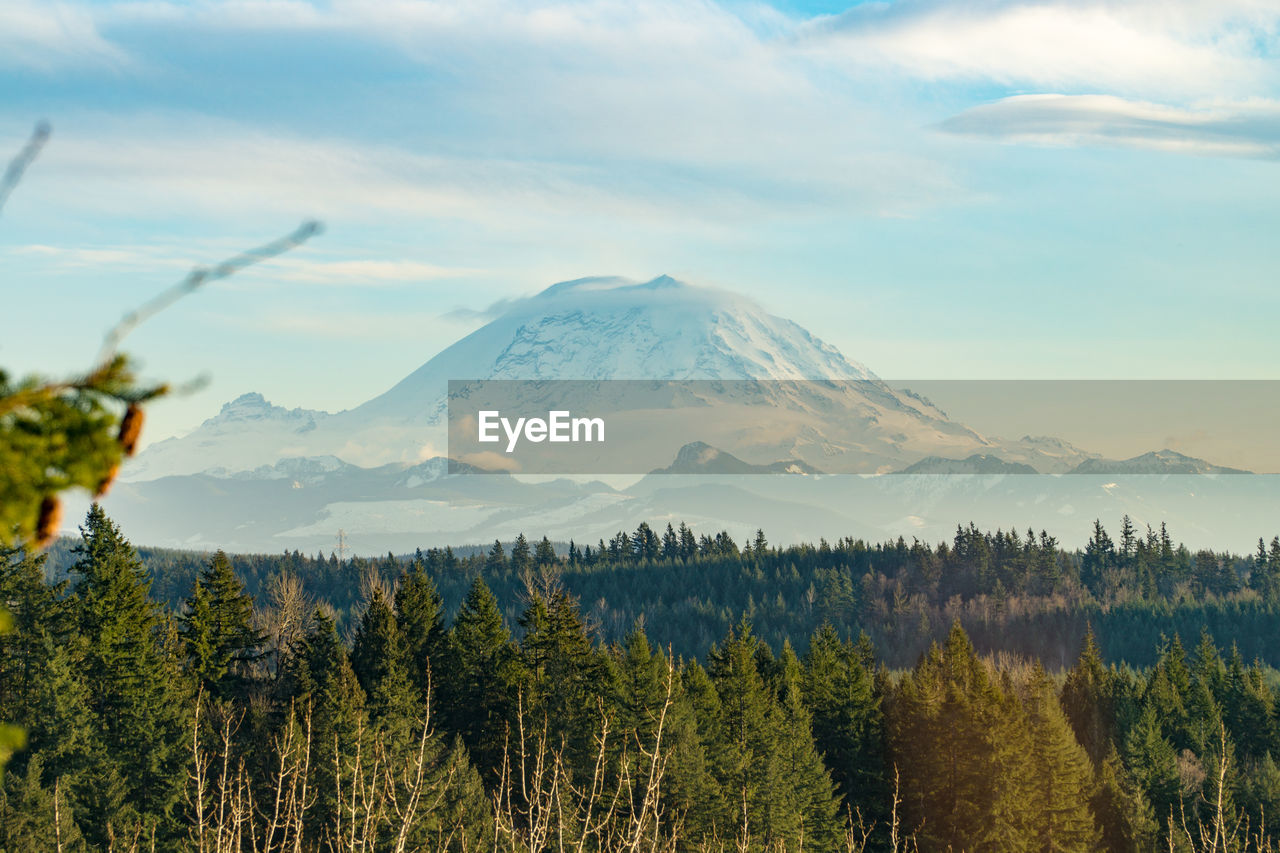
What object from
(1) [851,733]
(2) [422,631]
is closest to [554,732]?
(2) [422,631]

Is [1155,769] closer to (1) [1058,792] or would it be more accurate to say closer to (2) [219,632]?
(1) [1058,792]

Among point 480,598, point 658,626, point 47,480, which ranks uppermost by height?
point 47,480

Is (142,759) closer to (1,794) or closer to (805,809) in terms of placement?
(1,794)

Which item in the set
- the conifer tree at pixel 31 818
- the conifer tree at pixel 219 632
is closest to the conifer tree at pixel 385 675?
the conifer tree at pixel 219 632

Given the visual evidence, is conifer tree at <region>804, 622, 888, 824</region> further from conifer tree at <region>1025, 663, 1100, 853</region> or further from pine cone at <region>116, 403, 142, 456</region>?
pine cone at <region>116, 403, 142, 456</region>

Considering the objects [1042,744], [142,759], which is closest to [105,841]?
[142,759]

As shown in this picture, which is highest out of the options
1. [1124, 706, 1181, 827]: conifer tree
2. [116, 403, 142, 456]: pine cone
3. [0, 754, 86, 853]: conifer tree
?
[116, 403, 142, 456]: pine cone

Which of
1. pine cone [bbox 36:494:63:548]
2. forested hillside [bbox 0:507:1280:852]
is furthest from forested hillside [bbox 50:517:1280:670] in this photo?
pine cone [bbox 36:494:63:548]

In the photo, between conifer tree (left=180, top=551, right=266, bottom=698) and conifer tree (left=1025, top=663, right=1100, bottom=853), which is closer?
conifer tree (left=1025, top=663, right=1100, bottom=853)

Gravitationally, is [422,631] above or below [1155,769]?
above

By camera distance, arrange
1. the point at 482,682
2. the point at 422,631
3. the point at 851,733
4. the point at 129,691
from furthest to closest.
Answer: the point at 422,631, the point at 851,733, the point at 482,682, the point at 129,691

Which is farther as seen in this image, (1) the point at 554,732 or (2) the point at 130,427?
(1) the point at 554,732
